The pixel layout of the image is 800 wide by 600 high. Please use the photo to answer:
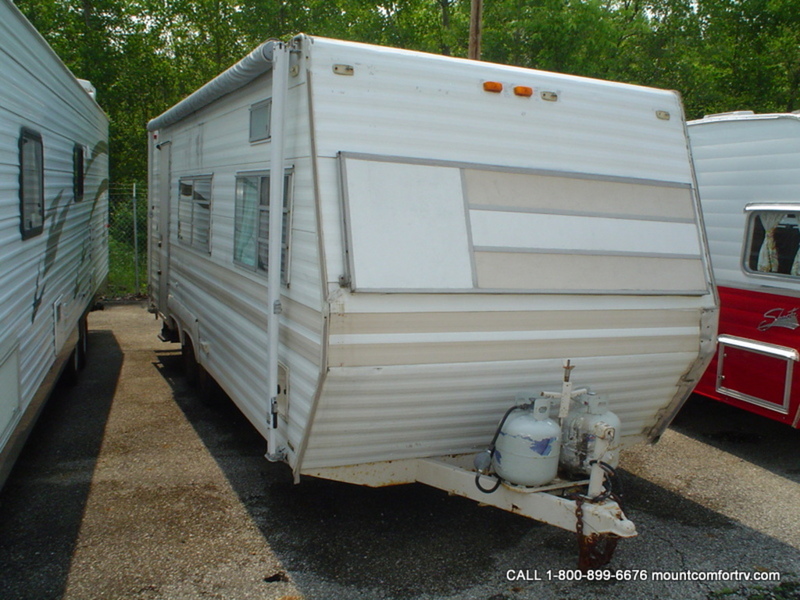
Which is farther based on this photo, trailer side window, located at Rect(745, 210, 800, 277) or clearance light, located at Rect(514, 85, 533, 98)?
trailer side window, located at Rect(745, 210, 800, 277)

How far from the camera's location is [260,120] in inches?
174

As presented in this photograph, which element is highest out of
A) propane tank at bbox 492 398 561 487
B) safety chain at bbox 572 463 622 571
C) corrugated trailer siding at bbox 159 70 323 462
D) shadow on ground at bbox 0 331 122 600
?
corrugated trailer siding at bbox 159 70 323 462

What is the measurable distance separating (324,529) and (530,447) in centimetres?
147

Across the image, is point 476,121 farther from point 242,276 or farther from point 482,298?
point 242,276

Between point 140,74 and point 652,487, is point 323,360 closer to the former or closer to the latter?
point 652,487

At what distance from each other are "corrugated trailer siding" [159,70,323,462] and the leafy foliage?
43.6 ft

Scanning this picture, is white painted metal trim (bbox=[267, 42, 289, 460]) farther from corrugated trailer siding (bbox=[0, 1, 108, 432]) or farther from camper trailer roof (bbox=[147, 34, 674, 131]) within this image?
corrugated trailer siding (bbox=[0, 1, 108, 432])

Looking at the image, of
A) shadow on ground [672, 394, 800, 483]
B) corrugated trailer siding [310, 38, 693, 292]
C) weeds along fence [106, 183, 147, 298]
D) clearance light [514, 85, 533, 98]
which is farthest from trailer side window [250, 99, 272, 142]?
weeds along fence [106, 183, 147, 298]

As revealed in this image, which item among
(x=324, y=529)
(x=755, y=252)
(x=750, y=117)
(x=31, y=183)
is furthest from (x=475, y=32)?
(x=324, y=529)

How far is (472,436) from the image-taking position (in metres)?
4.10

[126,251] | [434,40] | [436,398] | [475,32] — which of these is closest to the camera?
[436,398]

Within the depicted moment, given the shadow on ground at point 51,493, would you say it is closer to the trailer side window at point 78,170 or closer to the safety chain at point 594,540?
the trailer side window at point 78,170

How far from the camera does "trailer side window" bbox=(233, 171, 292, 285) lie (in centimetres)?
396

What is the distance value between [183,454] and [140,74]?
16699mm
